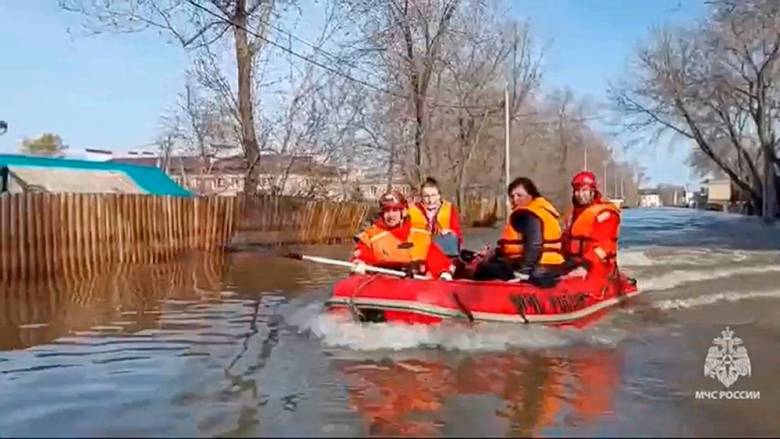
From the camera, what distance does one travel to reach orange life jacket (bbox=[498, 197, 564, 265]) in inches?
436

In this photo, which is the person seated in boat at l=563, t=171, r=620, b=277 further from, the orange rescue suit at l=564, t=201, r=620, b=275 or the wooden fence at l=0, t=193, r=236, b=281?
the wooden fence at l=0, t=193, r=236, b=281

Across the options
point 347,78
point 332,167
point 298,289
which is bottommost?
point 298,289

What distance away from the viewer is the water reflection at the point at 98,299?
444 inches

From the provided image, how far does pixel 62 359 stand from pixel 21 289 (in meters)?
6.95

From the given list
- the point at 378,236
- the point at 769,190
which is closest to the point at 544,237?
the point at 378,236

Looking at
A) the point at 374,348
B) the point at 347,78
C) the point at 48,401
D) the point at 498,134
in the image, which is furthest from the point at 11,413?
the point at 498,134

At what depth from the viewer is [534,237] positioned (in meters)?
11.1

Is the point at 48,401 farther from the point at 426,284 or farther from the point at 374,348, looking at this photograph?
the point at 426,284

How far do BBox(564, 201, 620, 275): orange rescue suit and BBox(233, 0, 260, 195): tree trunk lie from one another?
64.1ft

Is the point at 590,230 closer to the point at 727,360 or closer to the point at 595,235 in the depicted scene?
the point at 595,235

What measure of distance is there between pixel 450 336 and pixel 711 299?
6430 millimetres

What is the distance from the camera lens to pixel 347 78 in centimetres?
3738

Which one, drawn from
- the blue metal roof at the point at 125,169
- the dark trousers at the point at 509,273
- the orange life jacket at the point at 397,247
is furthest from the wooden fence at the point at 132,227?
the dark trousers at the point at 509,273

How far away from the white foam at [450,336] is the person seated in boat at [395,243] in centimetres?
147
